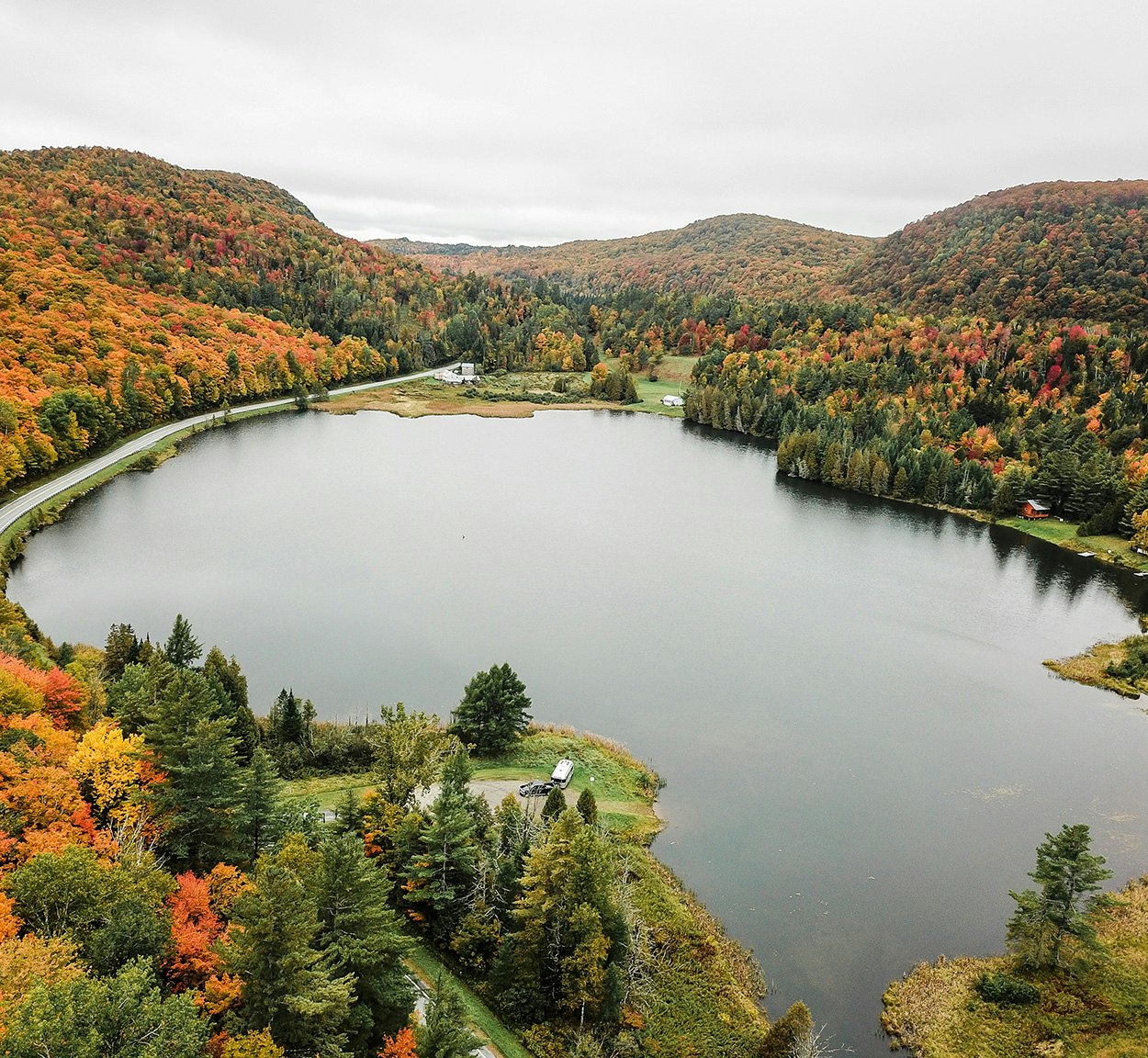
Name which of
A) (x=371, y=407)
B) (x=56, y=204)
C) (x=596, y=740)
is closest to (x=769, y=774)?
(x=596, y=740)

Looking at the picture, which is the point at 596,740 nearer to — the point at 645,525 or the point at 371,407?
the point at 645,525

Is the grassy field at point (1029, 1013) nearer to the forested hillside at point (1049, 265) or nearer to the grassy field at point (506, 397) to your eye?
the grassy field at point (506, 397)

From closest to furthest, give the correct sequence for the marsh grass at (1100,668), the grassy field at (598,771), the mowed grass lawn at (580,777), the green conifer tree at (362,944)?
the green conifer tree at (362,944) < the mowed grass lawn at (580,777) < the grassy field at (598,771) < the marsh grass at (1100,668)

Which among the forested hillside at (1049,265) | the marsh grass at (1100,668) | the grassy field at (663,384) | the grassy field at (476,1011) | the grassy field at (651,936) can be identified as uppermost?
the forested hillside at (1049,265)

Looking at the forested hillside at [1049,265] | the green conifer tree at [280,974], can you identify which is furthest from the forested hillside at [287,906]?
the forested hillside at [1049,265]

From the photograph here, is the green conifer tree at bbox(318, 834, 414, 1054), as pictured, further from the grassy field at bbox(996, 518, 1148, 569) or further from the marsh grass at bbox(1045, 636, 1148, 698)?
the grassy field at bbox(996, 518, 1148, 569)

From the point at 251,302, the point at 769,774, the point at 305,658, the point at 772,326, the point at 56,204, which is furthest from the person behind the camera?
the point at 772,326
